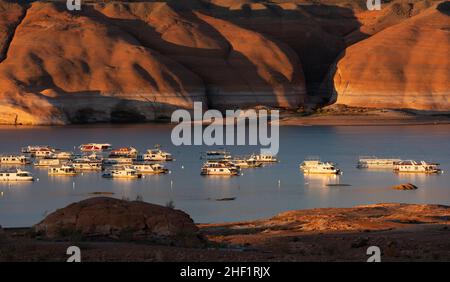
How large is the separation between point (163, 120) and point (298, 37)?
1113 inches

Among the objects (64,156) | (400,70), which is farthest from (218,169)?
(400,70)

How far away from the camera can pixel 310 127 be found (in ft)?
333

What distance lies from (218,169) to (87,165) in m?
7.09

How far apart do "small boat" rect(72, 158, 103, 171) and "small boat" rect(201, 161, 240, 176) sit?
546 centimetres

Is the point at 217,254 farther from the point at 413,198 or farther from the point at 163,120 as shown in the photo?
the point at 163,120

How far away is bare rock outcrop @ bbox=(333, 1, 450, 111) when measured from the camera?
115688 mm

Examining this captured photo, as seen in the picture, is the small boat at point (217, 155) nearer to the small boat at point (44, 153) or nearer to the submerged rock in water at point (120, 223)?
the small boat at point (44, 153)

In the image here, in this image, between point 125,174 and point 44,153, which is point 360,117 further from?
point 125,174

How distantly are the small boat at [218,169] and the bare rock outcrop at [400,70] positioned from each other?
55.5 m

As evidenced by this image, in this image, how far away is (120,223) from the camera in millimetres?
25547

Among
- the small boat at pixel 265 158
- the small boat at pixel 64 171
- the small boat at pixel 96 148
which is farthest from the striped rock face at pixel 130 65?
the small boat at pixel 64 171

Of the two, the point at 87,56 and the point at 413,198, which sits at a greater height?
the point at 87,56

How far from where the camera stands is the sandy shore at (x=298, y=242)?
22.2 m

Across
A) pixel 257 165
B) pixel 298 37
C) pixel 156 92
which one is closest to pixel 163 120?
pixel 156 92
